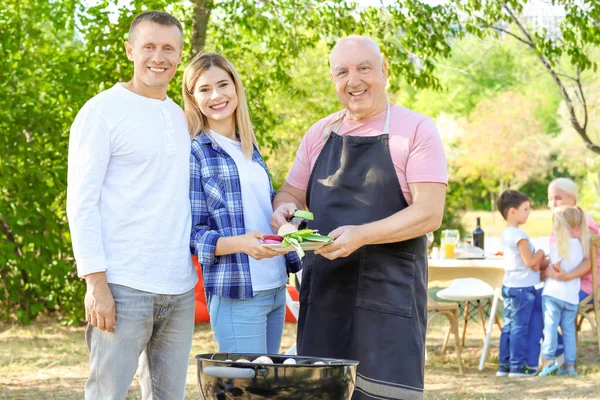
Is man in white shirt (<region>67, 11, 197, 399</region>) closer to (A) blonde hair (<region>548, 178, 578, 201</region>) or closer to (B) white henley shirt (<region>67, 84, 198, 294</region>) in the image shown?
(B) white henley shirt (<region>67, 84, 198, 294</region>)

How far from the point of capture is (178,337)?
9.41 feet

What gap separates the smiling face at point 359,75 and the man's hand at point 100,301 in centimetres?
108

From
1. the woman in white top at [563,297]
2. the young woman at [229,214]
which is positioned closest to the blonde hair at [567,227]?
the woman in white top at [563,297]

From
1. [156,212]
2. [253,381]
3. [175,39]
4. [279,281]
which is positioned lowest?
[253,381]

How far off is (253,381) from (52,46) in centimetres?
769

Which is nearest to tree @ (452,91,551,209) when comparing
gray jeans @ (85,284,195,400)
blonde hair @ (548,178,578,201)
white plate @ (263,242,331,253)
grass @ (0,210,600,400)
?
grass @ (0,210,600,400)

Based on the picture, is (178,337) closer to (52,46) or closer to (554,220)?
(554,220)

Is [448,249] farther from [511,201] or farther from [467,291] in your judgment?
[511,201]

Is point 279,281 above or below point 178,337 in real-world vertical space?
above

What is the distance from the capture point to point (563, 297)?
20.7ft

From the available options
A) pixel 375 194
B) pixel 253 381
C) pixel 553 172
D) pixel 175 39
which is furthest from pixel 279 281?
pixel 553 172

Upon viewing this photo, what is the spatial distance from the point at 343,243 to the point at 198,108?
0.79m

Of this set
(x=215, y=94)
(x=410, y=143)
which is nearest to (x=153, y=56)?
(x=215, y=94)

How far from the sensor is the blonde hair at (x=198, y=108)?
9.93ft
